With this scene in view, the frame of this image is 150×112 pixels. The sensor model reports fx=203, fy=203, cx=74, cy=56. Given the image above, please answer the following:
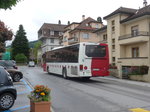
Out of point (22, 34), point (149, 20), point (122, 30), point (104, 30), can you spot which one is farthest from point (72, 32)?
point (22, 34)

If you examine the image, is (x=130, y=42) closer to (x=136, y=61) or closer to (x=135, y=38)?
(x=135, y=38)

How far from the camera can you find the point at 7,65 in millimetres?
18609

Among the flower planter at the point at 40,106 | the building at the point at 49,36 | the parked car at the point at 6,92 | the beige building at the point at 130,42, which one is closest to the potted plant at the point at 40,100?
the flower planter at the point at 40,106

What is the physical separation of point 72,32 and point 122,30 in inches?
885

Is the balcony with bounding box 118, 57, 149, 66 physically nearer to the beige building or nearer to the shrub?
the beige building

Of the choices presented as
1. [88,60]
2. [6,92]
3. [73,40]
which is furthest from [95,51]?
[73,40]

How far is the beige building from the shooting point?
22.0 meters

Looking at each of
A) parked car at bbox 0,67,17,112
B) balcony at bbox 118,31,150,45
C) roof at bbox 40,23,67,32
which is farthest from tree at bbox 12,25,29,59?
parked car at bbox 0,67,17,112

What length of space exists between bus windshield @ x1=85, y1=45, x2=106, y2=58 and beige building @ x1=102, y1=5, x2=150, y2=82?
4999mm

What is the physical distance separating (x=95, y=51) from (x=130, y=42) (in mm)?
10786

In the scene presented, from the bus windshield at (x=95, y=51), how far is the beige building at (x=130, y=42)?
4999 mm

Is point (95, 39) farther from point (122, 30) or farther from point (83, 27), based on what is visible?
point (122, 30)

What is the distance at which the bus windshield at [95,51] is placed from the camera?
17153mm

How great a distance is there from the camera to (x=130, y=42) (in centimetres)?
2656
